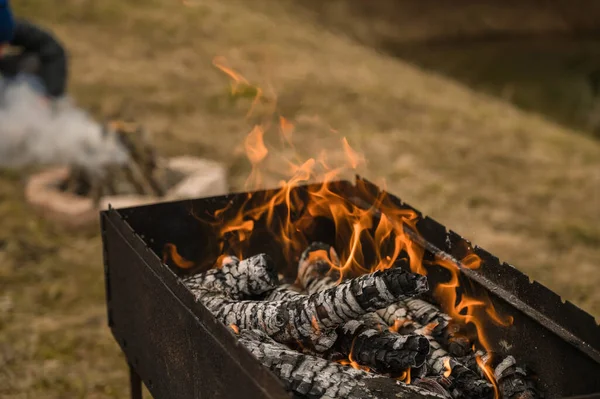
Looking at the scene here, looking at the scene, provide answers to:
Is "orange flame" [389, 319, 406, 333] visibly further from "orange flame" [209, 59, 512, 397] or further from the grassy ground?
the grassy ground

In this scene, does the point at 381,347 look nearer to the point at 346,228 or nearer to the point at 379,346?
the point at 379,346

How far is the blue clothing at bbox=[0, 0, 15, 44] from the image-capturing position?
6.12m

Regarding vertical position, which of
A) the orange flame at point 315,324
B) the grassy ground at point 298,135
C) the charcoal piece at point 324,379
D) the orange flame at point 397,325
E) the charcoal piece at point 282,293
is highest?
the orange flame at point 315,324

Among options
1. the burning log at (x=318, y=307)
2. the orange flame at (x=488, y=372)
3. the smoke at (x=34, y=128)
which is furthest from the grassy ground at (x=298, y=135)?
the orange flame at (x=488, y=372)

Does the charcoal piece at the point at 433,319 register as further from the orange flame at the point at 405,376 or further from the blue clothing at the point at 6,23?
the blue clothing at the point at 6,23

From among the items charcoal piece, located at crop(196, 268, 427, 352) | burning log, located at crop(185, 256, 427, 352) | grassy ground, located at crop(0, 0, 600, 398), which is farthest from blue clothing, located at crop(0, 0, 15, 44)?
charcoal piece, located at crop(196, 268, 427, 352)

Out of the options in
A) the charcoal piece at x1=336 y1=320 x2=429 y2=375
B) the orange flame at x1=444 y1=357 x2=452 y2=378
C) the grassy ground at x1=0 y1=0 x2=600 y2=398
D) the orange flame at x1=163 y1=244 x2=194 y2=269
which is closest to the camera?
the charcoal piece at x1=336 y1=320 x2=429 y2=375

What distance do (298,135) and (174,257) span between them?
472 cm

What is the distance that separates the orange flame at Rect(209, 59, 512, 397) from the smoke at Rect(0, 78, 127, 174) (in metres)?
3.38

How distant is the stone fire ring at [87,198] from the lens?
5.27 m

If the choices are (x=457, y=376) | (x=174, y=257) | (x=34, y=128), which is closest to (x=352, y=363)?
(x=457, y=376)

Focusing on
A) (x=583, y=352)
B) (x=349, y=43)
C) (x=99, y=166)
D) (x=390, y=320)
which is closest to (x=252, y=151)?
(x=390, y=320)

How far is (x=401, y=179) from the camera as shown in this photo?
21.9ft

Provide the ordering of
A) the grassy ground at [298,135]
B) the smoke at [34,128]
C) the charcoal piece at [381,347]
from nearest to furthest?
the charcoal piece at [381,347] → the grassy ground at [298,135] → the smoke at [34,128]
